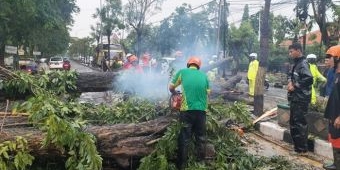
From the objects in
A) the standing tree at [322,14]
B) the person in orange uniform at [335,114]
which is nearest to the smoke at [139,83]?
the person in orange uniform at [335,114]

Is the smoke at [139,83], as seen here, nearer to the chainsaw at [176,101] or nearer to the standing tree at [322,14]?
the chainsaw at [176,101]

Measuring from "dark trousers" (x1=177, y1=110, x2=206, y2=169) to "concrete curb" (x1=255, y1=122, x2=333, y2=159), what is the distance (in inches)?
96.7

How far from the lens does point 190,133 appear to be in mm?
6398

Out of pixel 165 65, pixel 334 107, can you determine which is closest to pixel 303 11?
pixel 165 65

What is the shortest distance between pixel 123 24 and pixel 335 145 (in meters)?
36.7

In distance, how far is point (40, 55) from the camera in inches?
2392

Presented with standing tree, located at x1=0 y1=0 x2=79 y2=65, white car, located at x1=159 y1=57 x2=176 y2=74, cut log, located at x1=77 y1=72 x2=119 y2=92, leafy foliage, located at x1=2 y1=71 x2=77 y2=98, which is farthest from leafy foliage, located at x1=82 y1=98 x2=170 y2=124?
standing tree, located at x1=0 y1=0 x2=79 y2=65

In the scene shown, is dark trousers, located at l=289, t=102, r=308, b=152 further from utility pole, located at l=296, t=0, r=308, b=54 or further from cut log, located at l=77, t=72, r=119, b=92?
utility pole, located at l=296, t=0, r=308, b=54

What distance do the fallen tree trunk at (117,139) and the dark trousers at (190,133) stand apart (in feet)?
1.37

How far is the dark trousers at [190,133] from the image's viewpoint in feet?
20.5

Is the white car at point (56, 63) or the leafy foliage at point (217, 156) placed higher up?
the white car at point (56, 63)

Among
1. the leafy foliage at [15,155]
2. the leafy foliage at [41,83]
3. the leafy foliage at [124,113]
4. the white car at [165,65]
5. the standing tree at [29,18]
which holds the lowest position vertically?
the leafy foliage at [15,155]

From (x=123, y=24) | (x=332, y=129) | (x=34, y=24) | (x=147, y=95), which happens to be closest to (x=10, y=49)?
(x=34, y=24)

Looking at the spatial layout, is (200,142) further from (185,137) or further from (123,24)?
(123,24)
